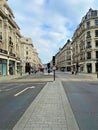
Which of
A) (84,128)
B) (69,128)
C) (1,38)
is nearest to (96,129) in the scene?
(84,128)

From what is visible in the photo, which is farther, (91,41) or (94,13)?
(94,13)

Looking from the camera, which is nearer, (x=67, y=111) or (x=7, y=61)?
(x=67, y=111)

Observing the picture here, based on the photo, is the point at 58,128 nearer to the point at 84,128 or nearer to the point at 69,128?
the point at 69,128

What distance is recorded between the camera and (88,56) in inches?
3327

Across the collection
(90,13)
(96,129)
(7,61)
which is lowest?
(96,129)

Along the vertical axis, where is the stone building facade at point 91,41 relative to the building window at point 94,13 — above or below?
below

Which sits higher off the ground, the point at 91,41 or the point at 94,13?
the point at 94,13

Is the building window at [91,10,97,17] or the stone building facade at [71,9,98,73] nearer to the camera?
the stone building facade at [71,9,98,73]

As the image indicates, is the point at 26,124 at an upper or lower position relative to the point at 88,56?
lower

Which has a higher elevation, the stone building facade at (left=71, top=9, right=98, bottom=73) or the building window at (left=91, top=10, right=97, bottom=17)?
the building window at (left=91, top=10, right=97, bottom=17)

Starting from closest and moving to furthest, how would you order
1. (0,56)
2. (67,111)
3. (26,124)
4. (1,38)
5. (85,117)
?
1. (26,124)
2. (85,117)
3. (67,111)
4. (0,56)
5. (1,38)

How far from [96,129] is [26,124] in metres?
2.09

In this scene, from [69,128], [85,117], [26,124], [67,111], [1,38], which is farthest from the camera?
[1,38]

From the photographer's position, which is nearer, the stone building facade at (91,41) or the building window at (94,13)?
the stone building facade at (91,41)
